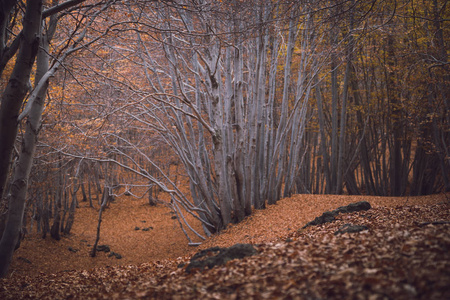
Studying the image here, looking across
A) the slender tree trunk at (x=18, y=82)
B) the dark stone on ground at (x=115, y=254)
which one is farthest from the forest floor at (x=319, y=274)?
the dark stone on ground at (x=115, y=254)

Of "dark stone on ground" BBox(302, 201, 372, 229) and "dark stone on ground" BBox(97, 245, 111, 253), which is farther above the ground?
"dark stone on ground" BBox(302, 201, 372, 229)

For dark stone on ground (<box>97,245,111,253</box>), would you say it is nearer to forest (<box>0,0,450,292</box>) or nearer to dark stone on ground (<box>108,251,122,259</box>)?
dark stone on ground (<box>108,251,122,259</box>)

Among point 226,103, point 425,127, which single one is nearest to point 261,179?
point 226,103

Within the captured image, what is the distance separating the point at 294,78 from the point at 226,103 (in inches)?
262

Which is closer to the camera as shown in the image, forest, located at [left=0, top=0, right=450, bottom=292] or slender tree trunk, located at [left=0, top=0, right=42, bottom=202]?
A: slender tree trunk, located at [left=0, top=0, right=42, bottom=202]

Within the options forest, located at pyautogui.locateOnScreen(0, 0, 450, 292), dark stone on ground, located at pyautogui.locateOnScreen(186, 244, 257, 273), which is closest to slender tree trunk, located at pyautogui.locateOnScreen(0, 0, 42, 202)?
forest, located at pyautogui.locateOnScreen(0, 0, 450, 292)

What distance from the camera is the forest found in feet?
15.6

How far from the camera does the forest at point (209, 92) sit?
4.75 metres

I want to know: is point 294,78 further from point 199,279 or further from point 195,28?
point 199,279

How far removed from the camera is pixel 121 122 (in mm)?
9156

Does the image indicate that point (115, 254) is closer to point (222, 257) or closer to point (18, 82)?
point (222, 257)

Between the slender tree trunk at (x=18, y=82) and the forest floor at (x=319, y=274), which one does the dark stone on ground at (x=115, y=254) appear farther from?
the slender tree trunk at (x=18, y=82)

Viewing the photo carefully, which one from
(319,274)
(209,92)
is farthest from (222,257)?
(209,92)

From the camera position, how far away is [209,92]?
762cm
